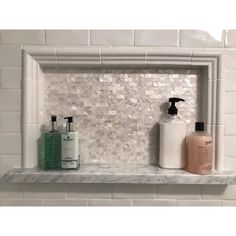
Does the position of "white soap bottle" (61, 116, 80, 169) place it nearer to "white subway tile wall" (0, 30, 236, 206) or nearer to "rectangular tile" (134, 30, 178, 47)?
"white subway tile wall" (0, 30, 236, 206)

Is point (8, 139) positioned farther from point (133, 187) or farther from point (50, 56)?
point (133, 187)

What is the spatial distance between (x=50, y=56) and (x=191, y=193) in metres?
0.71

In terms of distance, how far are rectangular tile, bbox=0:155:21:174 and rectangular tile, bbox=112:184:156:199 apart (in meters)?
0.36

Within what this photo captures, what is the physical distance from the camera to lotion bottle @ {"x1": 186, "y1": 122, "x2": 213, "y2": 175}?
2.96 feet

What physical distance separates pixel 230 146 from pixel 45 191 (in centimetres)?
69

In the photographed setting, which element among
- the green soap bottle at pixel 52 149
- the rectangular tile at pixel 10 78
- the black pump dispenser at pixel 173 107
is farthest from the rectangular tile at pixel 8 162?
the black pump dispenser at pixel 173 107

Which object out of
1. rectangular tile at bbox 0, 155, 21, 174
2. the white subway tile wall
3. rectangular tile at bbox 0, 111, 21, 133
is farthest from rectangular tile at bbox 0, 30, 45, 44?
rectangular tile at bbox 0, 155, 21, 174

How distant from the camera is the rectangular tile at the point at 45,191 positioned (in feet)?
3.23

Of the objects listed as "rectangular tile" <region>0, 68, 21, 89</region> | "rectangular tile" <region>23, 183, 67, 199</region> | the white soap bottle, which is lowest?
"rectangular tile" <region>23, 183, 67, 199</region>

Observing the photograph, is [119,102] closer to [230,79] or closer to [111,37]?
[111,37]

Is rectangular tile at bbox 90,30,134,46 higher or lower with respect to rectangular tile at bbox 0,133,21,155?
higher

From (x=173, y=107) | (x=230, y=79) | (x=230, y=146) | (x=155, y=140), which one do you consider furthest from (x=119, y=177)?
(x=230, y=79)

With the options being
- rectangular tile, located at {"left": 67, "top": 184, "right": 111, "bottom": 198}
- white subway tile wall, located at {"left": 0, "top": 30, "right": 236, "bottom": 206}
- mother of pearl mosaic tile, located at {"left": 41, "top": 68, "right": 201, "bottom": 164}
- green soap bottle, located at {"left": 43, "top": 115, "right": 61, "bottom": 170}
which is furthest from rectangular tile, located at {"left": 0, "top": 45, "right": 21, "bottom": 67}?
rectangular tile, located at {"left": 67, "top": 184, "right": 111, "bottom": 198}

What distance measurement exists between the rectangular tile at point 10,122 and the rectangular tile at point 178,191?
0.56 meters
